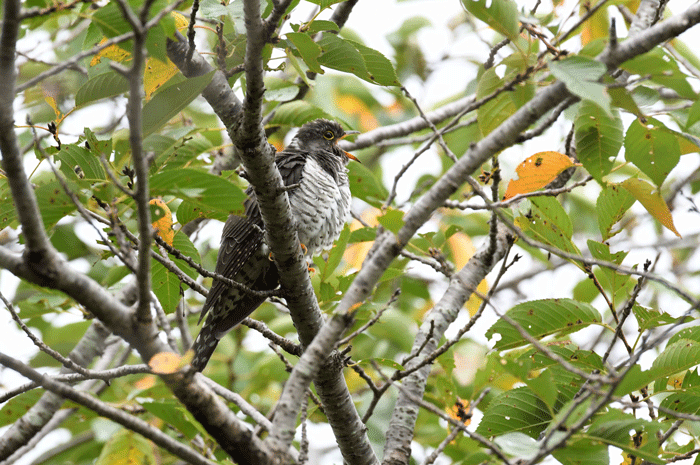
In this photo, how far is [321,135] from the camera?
479 centimetres

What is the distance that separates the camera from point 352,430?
9.26ft

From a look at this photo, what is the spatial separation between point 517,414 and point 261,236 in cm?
175

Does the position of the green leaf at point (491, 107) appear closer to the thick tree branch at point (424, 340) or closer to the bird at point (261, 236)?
the thick tree branch at point (424, 340)

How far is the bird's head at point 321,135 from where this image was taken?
4.71m

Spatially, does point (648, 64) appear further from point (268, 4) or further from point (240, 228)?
point (240, 228)

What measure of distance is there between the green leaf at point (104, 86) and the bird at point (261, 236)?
139 centimetres

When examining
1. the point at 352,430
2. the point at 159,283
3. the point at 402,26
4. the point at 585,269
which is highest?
the point at 402,26

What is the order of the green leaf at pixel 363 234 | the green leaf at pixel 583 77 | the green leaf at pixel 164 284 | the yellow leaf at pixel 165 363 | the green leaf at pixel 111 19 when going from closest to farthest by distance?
the yellow leaf at pixel 165 363
the green leaf at pixel 583 77
the green leaf at pixel 111 19
the green leaf at pixel 164 284
the green leaf at pixel 363 234

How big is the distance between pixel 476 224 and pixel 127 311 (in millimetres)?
3891

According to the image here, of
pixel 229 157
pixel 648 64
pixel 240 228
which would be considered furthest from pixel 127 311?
pixel 229 157

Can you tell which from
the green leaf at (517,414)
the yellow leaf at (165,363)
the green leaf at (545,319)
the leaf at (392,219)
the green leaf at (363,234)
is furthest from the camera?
the green leaf at (363,234)

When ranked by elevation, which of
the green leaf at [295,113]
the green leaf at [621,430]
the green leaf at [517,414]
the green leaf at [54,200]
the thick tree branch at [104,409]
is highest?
the green leaf at [295,113]

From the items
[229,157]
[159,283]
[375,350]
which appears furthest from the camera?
[375,350]

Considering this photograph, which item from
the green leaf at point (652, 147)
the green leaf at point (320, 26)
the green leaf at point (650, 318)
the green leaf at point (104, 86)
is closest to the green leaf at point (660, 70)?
the green leaf at point (652, 147)
